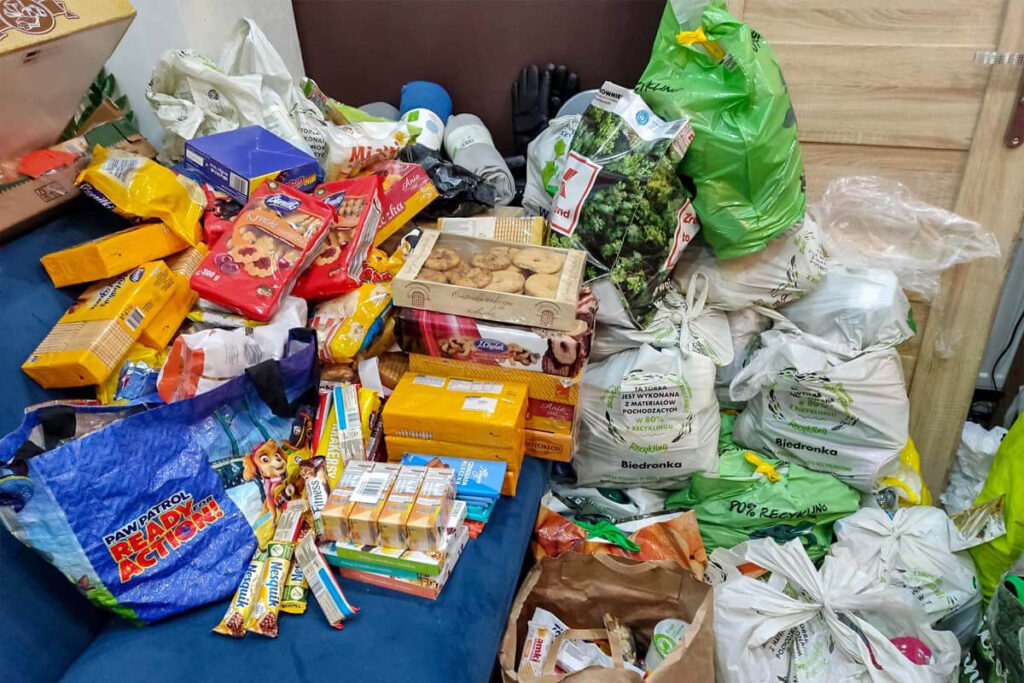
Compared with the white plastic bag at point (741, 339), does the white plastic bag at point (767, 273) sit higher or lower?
higher

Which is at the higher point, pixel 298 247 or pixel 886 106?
pixel 886 106

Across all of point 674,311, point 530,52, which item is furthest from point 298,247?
point 530,52

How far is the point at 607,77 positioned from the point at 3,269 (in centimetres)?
171

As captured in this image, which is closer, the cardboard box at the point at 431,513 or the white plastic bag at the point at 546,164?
the cardboard box at the point at 431,513

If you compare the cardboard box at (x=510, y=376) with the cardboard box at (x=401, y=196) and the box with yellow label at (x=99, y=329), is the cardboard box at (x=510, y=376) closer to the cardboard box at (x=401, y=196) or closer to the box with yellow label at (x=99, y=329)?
the cardboard box at (x=401, y=196)

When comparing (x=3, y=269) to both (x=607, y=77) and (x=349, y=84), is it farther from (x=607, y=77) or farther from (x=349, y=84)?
(x=607, y=77)

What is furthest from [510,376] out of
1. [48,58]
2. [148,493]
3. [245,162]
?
[48,58]

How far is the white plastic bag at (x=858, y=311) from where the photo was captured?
1545 millimetres

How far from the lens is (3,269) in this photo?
126 centimetres

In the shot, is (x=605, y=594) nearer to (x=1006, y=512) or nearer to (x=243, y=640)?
(x=243, y=640)

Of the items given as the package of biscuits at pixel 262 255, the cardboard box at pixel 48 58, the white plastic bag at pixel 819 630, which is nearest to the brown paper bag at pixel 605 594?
the white plastic bag at pixel 819 630

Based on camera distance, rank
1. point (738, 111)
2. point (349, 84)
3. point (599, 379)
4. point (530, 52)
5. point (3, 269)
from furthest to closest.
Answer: point (349, 84) → point (530, 52) → point (599, 379) → point (738, 111) → point (3, 269)

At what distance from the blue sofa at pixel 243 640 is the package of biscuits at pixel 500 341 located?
1.16ft

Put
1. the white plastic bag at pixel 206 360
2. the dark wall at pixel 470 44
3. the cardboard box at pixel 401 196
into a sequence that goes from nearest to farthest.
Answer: the white plastic bag at pixel 206 360 < the cardboard box at pixel 401 196 < the dark wall at pixel 470 44
